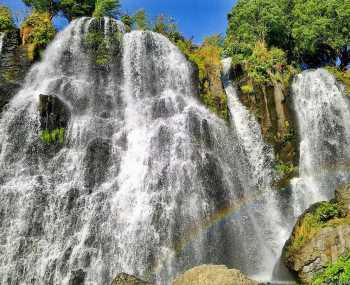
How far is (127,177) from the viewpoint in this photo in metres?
22.4

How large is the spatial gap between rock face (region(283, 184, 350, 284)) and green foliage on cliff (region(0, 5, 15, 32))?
25024 millimetres

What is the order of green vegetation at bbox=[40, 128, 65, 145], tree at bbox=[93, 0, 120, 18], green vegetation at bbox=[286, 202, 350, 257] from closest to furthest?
green vegetation at bbox=[286, 202, 350, 257] < green vegetation at bbox=[40, 128, 65, 145] < tree at bbox=[93, 0, 120, 18]

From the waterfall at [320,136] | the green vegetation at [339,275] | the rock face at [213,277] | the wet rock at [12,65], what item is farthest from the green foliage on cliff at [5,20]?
the green vegetation at [339,275]

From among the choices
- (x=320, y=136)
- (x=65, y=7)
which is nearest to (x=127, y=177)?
(x=320, y=136)

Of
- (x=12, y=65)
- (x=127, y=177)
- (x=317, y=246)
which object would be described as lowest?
(x=317, y=246)

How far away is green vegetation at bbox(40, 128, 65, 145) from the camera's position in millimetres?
23266

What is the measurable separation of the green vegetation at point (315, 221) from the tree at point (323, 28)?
982 inches

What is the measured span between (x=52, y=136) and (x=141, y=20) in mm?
15983

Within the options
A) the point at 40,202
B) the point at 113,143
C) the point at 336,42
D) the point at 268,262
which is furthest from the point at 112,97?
the point at 336,42

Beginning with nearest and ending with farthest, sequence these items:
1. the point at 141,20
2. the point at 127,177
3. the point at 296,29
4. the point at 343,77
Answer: the point at 127,177, the point at 343,77, the point at 141,20, the point at 296,29

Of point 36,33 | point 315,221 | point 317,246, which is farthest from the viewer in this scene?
→ point 36,33

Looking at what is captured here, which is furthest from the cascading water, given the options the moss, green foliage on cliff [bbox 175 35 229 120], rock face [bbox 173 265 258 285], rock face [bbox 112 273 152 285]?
rock face [bbox 173 265 258 285]

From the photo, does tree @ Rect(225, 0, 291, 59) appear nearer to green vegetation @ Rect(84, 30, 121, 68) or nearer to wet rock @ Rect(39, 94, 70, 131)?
green vegetation @ Rect(84, 30, 121, 68)

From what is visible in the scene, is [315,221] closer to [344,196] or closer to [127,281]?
[344,196]
